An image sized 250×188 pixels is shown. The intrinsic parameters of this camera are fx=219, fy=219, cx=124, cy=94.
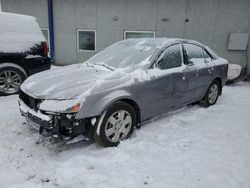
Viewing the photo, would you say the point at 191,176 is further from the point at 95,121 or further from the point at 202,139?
the point at 95,121

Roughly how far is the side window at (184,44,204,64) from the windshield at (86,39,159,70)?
2.37ft

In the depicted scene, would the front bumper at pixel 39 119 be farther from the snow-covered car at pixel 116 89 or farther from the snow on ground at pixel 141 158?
the snow on ground at pixel 141 158

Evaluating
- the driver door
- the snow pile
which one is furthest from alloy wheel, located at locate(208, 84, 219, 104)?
the snow pile

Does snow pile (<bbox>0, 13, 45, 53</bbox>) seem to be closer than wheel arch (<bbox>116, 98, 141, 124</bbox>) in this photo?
No

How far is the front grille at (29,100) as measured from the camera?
289 centimetres

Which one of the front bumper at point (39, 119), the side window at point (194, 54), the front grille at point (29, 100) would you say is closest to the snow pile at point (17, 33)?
the front grille at point (29, 100)

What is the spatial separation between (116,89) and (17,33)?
3554mm

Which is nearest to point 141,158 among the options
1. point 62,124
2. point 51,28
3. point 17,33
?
point 62,124

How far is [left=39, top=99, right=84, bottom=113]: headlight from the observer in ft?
8.55

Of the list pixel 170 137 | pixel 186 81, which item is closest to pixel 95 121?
pixel 170 137

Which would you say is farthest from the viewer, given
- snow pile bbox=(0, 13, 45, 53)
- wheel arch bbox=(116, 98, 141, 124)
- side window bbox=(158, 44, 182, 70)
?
snow pile bbox=(0, 13, 45, 53)

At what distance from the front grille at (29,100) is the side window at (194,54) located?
2813 mm

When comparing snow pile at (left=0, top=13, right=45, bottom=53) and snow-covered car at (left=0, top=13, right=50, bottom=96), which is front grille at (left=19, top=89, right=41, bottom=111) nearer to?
snow-covered car at (left=0, top=13, right=50, bottom=96)

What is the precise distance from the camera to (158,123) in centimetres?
396
